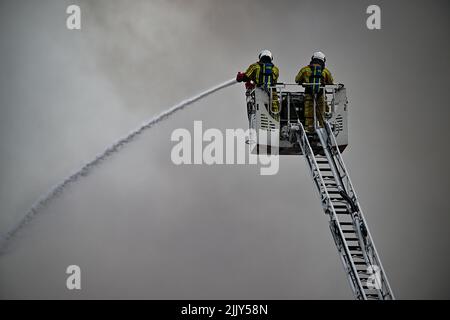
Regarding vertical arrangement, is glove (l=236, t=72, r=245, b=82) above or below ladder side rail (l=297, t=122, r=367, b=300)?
above

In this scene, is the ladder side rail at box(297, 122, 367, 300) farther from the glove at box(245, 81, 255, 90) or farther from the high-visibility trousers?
the glove at box(245, 81, 255, 90)

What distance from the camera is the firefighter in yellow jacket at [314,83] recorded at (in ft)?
134

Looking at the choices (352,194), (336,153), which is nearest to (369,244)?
(352,194)

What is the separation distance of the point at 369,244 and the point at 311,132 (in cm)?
743

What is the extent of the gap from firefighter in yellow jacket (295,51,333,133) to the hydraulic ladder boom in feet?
1.59

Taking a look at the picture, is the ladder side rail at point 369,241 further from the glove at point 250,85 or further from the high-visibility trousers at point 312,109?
the glove at point 250,85

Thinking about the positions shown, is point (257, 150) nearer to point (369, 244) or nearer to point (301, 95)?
point (301, 95)

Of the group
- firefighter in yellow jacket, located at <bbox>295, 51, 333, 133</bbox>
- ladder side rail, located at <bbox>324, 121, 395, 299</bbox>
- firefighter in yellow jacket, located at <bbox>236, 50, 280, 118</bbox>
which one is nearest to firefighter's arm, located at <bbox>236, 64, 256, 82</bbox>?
firefighter in yellow jacket, located at <bbox>236, 50, 280, 118</bbox>

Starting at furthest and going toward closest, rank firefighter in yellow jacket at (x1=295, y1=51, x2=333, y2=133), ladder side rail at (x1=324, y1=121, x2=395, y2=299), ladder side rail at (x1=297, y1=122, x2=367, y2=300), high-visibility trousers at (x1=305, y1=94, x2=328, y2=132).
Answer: high-visibility trousers at (x1=305, y1=94, x2=328, y2=132), firefighter in yellow jacket at (x1=295, y1=51, x2=333, y2=133), ladder side rail at (x1=297, y1=122, x2=367, y2=300), ladder side rail at (x1=324, y1=121, x2=395, y2=299)

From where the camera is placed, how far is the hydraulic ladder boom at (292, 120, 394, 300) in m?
33.8

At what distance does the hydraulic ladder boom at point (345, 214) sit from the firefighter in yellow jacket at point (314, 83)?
0.48 m

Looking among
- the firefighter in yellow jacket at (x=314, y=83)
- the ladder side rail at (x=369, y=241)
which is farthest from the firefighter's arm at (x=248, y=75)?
the ladder side rail at (x=369, y=241)
